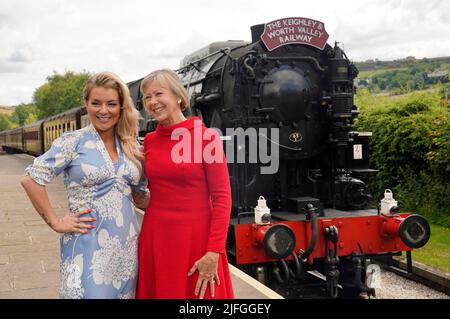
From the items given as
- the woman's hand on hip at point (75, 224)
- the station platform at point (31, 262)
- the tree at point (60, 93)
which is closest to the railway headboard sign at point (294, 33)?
the station platform at point (31, 262)

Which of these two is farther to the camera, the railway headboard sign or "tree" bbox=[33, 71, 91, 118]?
"tree" bbox=[33, 71, 91, 118]

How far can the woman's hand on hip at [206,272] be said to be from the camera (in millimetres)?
2572

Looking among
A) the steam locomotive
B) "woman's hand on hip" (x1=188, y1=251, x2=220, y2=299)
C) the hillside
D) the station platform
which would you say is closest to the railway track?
the steam locomotive

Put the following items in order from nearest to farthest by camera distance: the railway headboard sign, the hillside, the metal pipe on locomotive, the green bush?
the metal pipe on locomotive → the railway headboard sign → the green bush → the hillside

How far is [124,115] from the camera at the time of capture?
8.68 ft

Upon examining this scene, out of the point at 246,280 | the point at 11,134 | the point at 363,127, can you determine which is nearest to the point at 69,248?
the point at 246,280

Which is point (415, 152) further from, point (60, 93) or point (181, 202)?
point (60, 93)

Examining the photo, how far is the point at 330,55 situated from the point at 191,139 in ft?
13.0

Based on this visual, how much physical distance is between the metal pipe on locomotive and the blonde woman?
2.69m

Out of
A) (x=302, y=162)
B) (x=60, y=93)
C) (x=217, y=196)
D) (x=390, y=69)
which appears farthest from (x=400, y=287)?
(x=60, y=93)

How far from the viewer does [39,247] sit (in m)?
6.62

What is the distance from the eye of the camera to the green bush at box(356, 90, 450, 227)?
29.0 feet

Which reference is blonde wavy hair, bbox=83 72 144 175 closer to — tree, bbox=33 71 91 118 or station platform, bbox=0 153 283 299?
station platform, bbox=0 153 283 299
